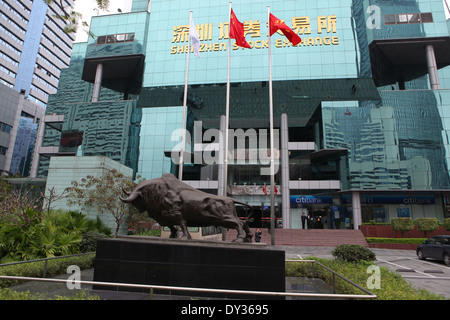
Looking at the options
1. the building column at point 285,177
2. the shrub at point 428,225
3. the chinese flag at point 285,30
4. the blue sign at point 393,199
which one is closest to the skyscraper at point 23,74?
the building column at point 285,177

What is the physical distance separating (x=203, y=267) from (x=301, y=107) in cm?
3407

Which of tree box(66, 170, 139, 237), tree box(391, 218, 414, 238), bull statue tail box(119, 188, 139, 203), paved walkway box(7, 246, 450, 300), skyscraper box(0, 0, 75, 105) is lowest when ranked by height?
paved walkway box(7, 246, 450, 300)

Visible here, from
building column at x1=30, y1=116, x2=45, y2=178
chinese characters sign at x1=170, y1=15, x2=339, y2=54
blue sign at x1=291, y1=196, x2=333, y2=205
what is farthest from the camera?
building column at x1=30, y1=116, x2=45, y2=178

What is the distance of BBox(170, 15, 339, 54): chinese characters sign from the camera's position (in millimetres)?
39719

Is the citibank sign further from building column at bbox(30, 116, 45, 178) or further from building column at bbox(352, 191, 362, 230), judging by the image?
building column at bbox(30, 116, 45, 178)

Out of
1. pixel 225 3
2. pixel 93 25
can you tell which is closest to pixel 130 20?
pixel 93 25

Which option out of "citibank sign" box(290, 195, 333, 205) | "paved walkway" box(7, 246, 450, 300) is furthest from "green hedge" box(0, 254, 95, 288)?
"citibank sign" box(290, 195, 333, 205)

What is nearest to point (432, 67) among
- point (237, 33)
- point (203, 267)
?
point (237, 33)

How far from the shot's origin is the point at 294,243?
1086 inches

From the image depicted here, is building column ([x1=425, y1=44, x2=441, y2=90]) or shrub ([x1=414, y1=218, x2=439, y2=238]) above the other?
building column ([x1=425, y1=44, x2=441, y2=90])

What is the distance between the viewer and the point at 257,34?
4091 centimetres

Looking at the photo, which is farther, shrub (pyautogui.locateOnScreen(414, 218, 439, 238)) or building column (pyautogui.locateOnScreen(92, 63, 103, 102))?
building column (pyautogui.locateOnScreen(92, 63, 103, 102))

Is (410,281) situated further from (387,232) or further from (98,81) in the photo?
(98,81)

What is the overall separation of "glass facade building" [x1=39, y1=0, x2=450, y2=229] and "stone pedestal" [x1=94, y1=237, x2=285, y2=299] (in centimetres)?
2784
